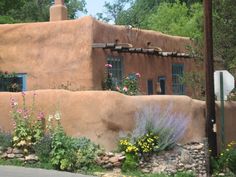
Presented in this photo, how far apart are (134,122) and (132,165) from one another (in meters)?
1.37

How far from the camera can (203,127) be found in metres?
17.8

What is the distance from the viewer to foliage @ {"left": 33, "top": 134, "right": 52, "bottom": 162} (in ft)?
50.2

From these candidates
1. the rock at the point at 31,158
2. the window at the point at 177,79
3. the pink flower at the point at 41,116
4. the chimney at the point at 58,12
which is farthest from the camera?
the window at the point at 177,79

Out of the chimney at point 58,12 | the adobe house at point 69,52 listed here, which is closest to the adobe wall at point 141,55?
the adobe house at point 69,52

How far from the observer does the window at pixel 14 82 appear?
67.3 ft

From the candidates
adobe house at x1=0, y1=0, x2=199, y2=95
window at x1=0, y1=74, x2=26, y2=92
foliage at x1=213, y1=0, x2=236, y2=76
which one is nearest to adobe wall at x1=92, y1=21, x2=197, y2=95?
adobe house at x1=0, y1=0, x2=199, y2=95

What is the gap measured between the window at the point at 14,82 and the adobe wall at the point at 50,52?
0.63 feet

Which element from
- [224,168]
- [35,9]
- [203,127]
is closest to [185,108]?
[203,127]

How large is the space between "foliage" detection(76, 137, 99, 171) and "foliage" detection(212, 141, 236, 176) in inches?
159

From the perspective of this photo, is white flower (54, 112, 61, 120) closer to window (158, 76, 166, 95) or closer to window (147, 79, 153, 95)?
window (147, 79, 153, 95)

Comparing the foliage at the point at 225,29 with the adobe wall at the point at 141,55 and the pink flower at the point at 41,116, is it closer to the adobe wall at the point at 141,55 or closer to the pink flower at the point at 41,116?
the adobe wall at the point at 141,55

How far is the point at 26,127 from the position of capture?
16000 mm

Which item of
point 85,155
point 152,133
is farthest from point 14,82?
point 152,133

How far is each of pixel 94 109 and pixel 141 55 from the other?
23.9 ft
